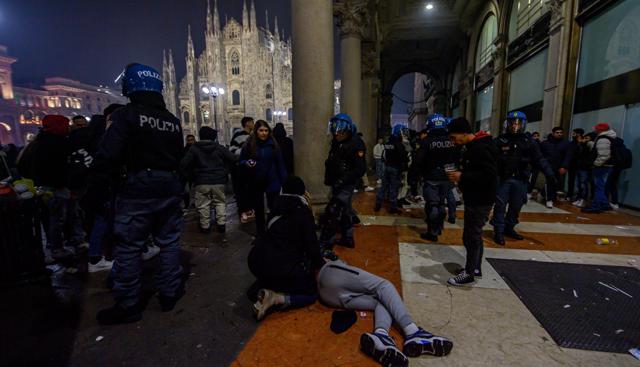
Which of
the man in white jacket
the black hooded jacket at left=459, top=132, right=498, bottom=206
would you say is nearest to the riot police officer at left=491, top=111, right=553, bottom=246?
the black hooded jacket at left=459, top=132, right=498, bottom=206

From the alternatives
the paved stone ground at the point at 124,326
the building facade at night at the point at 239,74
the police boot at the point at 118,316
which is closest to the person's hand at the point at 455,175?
the paved stone ground at the point at 124,326

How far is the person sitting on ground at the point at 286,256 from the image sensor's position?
8.79ft

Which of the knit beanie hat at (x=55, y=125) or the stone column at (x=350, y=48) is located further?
the stone column at (x=350, y=48)

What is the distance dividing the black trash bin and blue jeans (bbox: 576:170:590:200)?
35.7 ft

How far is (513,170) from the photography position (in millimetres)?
4691

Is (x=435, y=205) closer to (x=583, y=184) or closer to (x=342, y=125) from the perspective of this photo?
(x=342, y=125)

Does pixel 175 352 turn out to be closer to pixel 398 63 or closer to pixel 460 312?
pixel 460 312

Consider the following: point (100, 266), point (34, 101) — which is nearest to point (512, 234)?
point (100, 266)

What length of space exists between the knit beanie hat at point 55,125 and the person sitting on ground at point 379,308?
14.0 feet

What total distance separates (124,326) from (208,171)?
319cm

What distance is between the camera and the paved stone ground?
88.1 inches

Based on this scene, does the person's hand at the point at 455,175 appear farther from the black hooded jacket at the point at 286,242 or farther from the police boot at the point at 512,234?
the police boot at the point at 512,234

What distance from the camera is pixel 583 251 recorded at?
4309 millimetres

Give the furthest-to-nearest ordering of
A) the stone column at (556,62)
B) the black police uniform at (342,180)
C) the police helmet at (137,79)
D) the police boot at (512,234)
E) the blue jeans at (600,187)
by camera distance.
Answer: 1. the stone column at (556,62)
2. the blue jeans at (600,187)
3. the police boot at (512,234)
4. the black police uniform at (342,180)
5. the police helmet at (137,79)
